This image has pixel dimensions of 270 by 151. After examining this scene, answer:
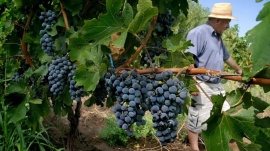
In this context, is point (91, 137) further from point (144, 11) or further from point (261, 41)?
point (261, 41)

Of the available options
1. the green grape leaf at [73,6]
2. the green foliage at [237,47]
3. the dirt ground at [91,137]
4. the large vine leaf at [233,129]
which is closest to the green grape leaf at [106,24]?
the large vine leaf at [233,129]

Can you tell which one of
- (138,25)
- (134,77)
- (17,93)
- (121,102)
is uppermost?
(138,25)

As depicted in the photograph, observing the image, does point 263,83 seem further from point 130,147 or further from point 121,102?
point 130,147

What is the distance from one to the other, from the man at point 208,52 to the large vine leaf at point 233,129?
8.47ft

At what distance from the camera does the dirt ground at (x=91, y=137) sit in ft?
14.3

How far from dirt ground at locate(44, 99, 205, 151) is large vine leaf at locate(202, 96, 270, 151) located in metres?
2.61

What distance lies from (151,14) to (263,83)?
1.67 ft

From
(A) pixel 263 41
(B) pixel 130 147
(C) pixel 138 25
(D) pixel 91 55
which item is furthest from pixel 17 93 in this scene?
(B) pixel 130 147

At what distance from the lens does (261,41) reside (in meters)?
0.94

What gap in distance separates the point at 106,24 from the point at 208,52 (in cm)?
304

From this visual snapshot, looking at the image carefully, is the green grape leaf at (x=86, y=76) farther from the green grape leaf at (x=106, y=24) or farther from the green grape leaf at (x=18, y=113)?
the green grape leaf at (x=18, y=113)

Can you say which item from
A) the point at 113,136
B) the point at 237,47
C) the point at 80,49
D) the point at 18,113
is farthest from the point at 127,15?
the point at 237,47

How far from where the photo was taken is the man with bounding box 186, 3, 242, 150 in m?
4.40

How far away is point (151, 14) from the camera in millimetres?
1473
